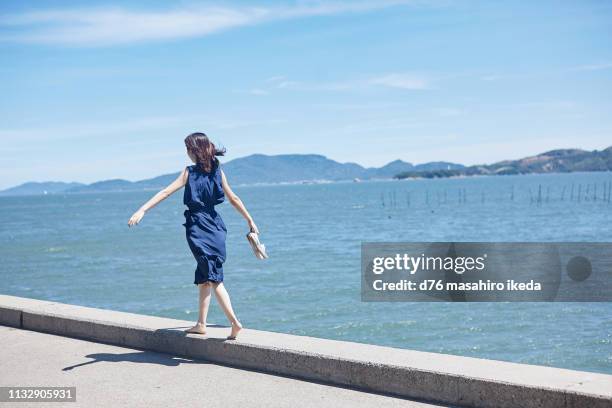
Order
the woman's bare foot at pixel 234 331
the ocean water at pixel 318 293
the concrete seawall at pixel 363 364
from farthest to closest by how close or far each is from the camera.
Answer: the ocean water at pixel 318 293
the woman's bare foot at pixel 234 331
the concrete seawall at pixel 363 364

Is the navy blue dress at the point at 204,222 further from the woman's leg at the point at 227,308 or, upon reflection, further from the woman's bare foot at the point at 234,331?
the woman's bare foot at the point at 234,331

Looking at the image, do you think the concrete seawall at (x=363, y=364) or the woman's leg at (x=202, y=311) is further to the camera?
the woman's leg at (x=202, y=311)

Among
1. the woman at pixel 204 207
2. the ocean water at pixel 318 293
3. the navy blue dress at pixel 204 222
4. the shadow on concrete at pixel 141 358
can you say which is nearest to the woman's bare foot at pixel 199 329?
the woman at pixel 204 207

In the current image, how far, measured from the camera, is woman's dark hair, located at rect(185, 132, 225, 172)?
621cm

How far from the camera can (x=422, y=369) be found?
193 inches

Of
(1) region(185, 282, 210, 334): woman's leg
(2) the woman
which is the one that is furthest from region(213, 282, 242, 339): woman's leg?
(1) region(185, 282, 210, 334): woman's leg

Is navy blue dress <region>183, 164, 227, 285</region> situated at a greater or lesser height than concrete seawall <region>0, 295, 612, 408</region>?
greater

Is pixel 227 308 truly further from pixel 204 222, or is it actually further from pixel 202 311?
pixel 204 222

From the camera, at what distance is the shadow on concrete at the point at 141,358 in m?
6.11

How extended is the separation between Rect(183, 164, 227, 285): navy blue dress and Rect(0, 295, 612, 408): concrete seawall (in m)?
0.57

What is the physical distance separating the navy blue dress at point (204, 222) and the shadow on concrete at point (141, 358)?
2.09ft

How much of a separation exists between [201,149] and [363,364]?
2217 mm

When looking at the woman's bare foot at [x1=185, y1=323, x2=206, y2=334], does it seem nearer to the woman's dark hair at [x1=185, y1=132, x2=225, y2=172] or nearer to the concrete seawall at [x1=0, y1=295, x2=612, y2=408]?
the concrete seawall at [x1=0, y1=295, x2=612, y2=408]

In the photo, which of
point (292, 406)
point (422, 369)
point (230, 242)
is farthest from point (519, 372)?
point (230, 242)
